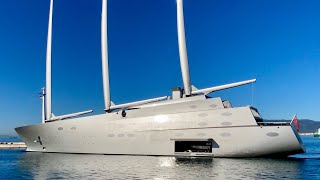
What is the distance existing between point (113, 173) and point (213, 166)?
1015 centimetres

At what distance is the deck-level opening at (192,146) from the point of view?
46.2 metres

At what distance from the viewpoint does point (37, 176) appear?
95.7 feet

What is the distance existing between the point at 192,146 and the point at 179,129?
3.61 metres

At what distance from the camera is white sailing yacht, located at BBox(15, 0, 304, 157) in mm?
41938

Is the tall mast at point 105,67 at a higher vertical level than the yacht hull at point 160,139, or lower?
higher

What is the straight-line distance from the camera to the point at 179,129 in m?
45.4

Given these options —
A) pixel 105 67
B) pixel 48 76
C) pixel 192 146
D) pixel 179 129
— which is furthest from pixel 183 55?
pixel 48 76

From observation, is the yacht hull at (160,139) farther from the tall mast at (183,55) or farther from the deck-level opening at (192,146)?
the tall mast at (183,55)

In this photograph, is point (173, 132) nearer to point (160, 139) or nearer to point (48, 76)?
point (160, 139)

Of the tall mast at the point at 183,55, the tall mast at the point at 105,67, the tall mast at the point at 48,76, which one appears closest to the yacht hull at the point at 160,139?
the tall mast at the point at 48,76

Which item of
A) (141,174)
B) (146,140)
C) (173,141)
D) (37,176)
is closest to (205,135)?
(173,141)

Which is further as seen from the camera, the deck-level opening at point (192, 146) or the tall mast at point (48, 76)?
the tall mast at point (48, 76)

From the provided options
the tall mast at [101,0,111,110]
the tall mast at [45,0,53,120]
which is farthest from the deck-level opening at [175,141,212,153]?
the tall mast at [45,0,53,120]

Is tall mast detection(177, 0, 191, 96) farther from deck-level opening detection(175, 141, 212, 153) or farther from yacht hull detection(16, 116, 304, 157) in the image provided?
deck-level opening detection(175, 141, 212, 153)
